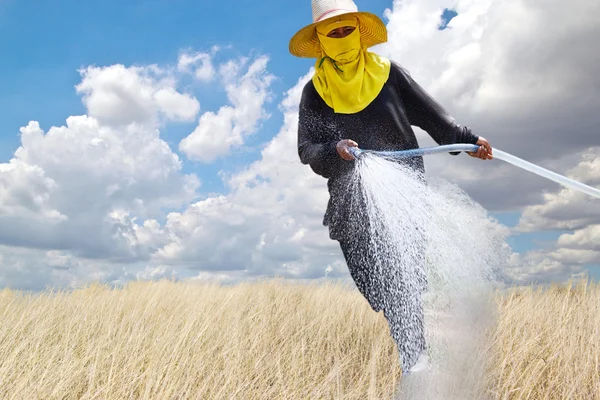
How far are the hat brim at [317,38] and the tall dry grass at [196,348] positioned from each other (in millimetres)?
2067

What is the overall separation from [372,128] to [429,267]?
0.98m

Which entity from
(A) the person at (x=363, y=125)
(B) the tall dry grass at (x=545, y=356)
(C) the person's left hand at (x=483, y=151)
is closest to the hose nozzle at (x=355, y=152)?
(A) the person at (x=363, y=125)

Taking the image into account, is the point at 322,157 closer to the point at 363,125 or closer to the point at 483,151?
the point at 363,125

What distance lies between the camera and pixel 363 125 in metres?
3.61

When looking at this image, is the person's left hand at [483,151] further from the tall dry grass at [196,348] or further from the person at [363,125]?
the tall dry grass at [196,348]

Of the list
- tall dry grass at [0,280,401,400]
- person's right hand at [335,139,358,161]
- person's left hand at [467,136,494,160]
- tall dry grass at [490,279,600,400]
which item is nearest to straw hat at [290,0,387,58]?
person's right hand at [335,139,358,161]

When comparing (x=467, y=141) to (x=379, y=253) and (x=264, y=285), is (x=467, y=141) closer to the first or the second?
(x=379, y=253)

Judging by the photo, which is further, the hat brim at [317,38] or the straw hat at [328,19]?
the hat brim at [317,38]

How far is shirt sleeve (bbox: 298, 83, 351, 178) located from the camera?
3346 mm

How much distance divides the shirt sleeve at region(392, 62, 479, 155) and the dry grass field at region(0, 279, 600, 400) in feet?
5.23

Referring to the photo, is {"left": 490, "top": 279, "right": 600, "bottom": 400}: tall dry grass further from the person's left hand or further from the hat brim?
the hat brim

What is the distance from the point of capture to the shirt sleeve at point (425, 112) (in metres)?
3.67

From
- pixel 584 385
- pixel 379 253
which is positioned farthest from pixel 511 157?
pixel 584 385

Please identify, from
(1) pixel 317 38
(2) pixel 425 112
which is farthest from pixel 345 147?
(1) pixel 317 38
